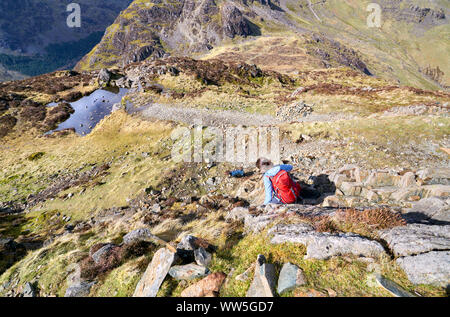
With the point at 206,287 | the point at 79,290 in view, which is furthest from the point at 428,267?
the point at 79,290

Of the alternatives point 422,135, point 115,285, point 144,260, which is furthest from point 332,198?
point 422,135

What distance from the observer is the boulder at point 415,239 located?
5.06 m

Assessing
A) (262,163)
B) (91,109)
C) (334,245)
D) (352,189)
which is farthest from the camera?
(91,109)

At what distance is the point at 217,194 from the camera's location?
15922 millimetres

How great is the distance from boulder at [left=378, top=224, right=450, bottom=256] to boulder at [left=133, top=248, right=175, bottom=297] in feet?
20.9

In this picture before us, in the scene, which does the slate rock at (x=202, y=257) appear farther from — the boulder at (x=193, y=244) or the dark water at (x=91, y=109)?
the dark water at (x=91, y=109)

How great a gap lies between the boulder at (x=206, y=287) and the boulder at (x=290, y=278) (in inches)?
63.4

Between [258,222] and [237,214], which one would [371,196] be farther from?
[237,214]

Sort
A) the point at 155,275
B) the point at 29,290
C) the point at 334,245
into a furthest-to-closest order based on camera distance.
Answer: the point at 29,290 < the point at 155,275 < the point at 334,245

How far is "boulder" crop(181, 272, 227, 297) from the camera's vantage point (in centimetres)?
525

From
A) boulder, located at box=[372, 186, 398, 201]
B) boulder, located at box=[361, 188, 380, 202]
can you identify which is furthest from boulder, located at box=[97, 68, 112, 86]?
boulder, located at box=[372, 186, 398, 201]

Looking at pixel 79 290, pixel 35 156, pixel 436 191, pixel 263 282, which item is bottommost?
pixel 35 156

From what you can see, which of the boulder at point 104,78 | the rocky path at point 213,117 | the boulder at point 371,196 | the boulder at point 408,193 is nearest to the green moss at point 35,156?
the rocky path at point 213,117

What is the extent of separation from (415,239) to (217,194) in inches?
473
